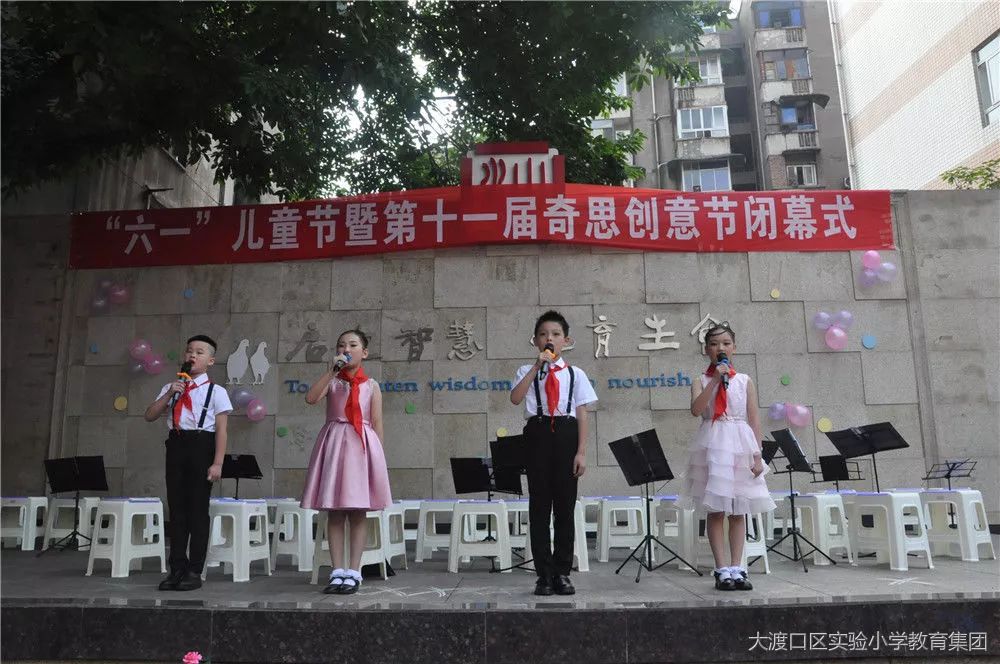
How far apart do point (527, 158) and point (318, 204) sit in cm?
270

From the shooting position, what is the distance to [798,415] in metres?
8.76

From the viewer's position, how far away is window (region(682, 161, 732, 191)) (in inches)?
1101

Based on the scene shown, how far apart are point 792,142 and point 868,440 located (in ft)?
80.2

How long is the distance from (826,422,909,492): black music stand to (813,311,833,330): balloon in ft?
8.72

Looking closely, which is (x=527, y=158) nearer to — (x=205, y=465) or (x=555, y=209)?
(x=555, y=209)

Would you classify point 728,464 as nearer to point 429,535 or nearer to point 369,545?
point 369,545

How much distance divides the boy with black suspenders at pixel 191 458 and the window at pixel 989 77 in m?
15.1

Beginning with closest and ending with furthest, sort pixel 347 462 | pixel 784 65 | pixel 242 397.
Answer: pixel 347 462 → pixel 242 397 → pixel 784 65

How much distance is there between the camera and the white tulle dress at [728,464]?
4.82 meters

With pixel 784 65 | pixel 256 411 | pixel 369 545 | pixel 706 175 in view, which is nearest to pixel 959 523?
pixel 369 545

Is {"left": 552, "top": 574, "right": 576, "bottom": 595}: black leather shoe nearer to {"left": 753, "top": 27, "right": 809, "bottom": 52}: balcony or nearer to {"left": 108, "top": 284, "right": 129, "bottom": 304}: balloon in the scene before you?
{"left": 108, "top": 284, "right": 129, "bottom": 304}: balloon

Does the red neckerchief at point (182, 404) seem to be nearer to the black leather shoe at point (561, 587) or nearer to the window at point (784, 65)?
the black leather shoe at point (561, 587)

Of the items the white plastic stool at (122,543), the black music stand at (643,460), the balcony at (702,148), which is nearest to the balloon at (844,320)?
the black music stand at (643,460)

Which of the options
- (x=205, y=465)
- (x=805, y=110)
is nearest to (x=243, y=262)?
(x=205, y=465)
